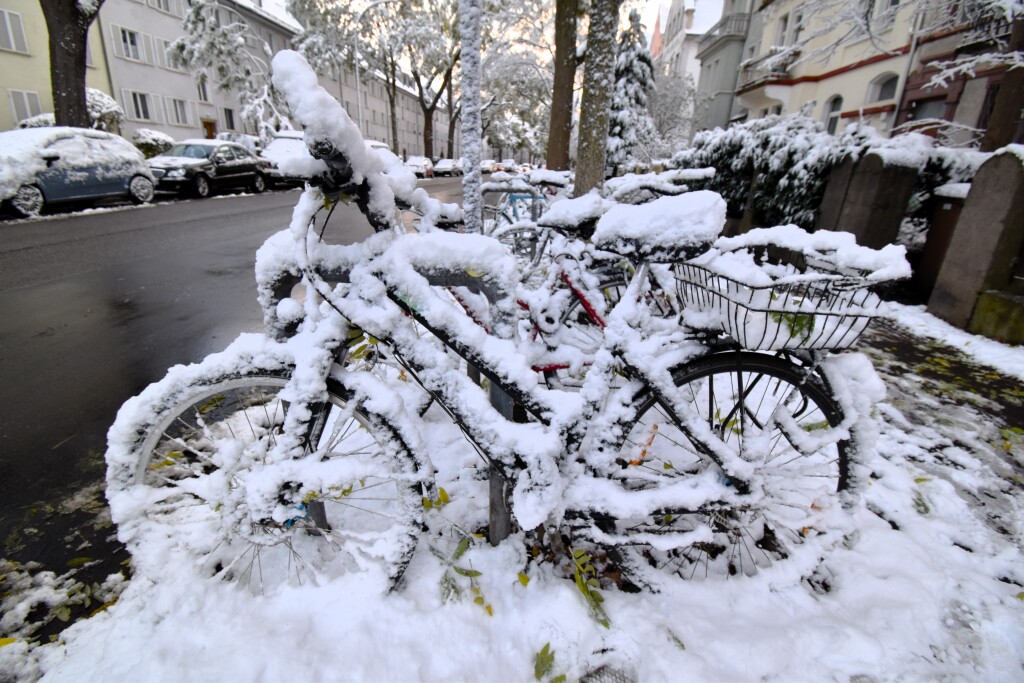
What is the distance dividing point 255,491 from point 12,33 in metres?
28.5

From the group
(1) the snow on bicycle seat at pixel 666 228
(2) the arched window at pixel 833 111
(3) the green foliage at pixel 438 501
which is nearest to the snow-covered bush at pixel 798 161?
(1) the snow on bicycle seat at pixel 666 228

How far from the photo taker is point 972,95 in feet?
33.0

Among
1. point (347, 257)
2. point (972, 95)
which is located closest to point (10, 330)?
point (347, 257)

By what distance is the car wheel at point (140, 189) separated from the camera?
38.0 ft

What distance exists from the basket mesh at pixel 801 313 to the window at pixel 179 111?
33.1 m

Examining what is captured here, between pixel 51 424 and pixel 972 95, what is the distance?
589 inches

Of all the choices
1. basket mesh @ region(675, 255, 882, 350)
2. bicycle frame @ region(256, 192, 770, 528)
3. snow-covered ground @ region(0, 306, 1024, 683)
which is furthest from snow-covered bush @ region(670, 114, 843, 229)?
bicycle frame @ region(256, 192, 770, 528)

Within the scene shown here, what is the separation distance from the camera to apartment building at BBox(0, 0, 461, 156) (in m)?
19.6

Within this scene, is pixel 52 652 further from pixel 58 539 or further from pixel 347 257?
pixel 347 257

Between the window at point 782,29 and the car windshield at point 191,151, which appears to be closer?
the car windshield at point 191,151

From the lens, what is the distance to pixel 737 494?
1757 millimetres

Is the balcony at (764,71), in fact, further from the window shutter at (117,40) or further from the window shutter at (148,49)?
the window shutter at (148,49)

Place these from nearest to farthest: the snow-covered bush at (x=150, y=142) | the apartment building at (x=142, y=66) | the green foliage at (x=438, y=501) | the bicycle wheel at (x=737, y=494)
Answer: the bicycle wheel at (x=737, y=494)
the green foliage at (x=438, y=501)
the apartment building at (x=142, y=66)
the snow-covered bush at (x=150, y=142)

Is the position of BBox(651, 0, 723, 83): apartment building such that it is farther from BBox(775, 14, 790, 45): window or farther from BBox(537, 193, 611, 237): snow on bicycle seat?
BBox(537, 193, 611, 237): snow on bicycle seat
